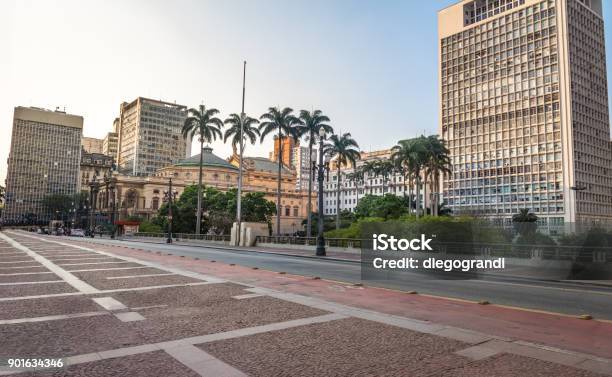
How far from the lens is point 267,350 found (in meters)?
5.57

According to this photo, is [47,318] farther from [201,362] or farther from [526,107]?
[526,107]

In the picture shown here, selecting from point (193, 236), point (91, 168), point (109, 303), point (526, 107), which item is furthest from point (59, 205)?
point (109, 303)

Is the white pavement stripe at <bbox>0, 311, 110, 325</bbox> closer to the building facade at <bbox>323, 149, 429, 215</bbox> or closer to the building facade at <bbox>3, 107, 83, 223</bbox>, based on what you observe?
the building facade at <bbox>323, 149, 429, 215</bbox>

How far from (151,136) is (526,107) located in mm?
139402

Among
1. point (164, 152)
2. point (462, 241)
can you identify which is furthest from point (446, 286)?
point (164, 152)

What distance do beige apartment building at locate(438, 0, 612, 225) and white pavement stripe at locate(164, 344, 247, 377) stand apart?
97041 millimetres

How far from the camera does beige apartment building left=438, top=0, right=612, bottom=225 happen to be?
327ft

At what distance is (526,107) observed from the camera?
104438 mm

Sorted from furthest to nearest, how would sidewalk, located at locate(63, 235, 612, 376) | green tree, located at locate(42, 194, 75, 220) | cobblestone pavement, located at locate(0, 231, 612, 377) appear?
green tree, located at locate(42, 194, 75, 220), sidewalk, located at locate(63, 235, 612, 376), cobblestone pavement, located at locate(0, 231, 612, 377)

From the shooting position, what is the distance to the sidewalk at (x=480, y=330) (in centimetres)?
512

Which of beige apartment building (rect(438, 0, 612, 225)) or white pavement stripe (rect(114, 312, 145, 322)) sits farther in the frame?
beige apartment building (rect(438, 0, 612, 225))

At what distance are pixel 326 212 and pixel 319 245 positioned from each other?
476ft

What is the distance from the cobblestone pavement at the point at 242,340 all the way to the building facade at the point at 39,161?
175 m

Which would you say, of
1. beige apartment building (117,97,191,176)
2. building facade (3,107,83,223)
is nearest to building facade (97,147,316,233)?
beige apartment building (117,97,191,176)
